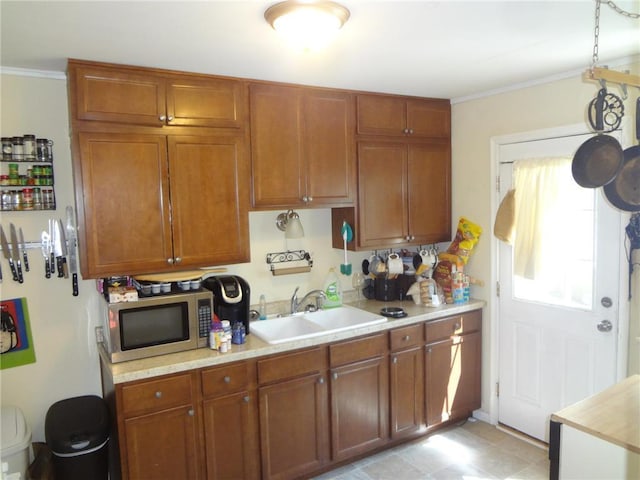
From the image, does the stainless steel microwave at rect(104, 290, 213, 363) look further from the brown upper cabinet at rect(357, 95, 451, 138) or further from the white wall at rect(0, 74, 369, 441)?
the brown upper cabinet at rect(357, 95, 451, 138)

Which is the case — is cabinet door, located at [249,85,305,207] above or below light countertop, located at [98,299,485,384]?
above

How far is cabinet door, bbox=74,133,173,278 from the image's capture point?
2355 mm

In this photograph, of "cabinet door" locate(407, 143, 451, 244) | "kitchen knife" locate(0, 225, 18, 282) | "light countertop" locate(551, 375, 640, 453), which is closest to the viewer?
"light countertop" locate(551, 375, 640, 453)

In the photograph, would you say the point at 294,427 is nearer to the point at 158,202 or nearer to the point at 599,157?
the point at 158,202

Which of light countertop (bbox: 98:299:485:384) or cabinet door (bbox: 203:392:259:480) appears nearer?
light countertop (bbox: 98:299:485:384)

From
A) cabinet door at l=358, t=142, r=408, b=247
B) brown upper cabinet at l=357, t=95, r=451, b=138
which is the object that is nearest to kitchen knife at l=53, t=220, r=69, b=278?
cabinet door at l=358, t=142, r=408, b=247

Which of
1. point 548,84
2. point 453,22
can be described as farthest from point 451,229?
point 453,22

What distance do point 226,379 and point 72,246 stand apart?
113cm

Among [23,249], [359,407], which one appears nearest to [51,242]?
[23,249]

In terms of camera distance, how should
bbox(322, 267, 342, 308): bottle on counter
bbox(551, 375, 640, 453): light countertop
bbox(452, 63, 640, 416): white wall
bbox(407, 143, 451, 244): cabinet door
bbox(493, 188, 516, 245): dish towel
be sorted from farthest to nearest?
1. bbox(407, 143, 451, 244): cabinet door
2. bbox(322, 267, 342, 308): bottle on counter
3. bbox(493, 188, 516, 245): dish towel
4. bbox(452, 63, 640, 416): white wall
5. bbox(551, 375, 640, 453): light countertop

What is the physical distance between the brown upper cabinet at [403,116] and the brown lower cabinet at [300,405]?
53.8 inches

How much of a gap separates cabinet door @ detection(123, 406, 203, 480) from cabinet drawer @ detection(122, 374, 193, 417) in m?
0.04

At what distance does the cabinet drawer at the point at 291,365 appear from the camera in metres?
2.60

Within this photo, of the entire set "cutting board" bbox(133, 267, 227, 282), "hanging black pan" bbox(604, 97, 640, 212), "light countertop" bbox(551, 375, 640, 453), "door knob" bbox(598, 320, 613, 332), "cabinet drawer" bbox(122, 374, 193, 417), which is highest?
"hanging black pan" bbox(604, 97, 640, 212)
